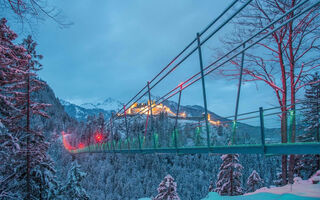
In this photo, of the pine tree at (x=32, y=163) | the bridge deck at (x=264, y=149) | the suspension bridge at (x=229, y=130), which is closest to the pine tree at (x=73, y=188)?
the pine tree at (x=32, y=163)

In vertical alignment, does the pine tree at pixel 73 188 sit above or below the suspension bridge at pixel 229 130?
below

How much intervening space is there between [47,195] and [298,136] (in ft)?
40.1

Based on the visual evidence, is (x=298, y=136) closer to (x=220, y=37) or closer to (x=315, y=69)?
(x=315, y=69)

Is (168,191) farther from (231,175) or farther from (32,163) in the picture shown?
(32,163)

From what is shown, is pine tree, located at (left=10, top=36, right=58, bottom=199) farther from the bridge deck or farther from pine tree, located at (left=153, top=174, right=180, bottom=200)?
pine tree, located at (left=153, top=174, right=180, bottom=200)

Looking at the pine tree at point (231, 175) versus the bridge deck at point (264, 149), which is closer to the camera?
the bridge deck at point (264, 149)

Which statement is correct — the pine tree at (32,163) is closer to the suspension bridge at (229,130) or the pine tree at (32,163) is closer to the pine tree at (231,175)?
the suspension bridge at (229,130)

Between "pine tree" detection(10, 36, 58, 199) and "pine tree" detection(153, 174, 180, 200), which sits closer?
"pine tree" detection(10, 36, 58, 199)

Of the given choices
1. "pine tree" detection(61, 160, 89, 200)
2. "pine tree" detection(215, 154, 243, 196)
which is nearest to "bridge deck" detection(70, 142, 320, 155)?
"pine tree" detection(215, 154, 243, 196)

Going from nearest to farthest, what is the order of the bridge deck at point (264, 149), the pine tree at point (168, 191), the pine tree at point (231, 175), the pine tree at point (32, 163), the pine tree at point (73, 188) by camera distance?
the bridge deck at point (264, 149) → the pine tree at point (32, 163) → the pine tree at point (231, 175) → the pine tree at point (73, 188) → the pine tree at point (168, 191)

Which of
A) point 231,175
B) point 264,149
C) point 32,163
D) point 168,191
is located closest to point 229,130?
point 264,149

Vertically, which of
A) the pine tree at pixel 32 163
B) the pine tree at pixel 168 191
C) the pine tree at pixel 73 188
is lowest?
the pine tree at pixel 168 191

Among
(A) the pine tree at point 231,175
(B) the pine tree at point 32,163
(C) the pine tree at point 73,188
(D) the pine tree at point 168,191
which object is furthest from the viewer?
(D) the pine tree at point 168,191

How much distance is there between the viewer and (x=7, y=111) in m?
9.23
